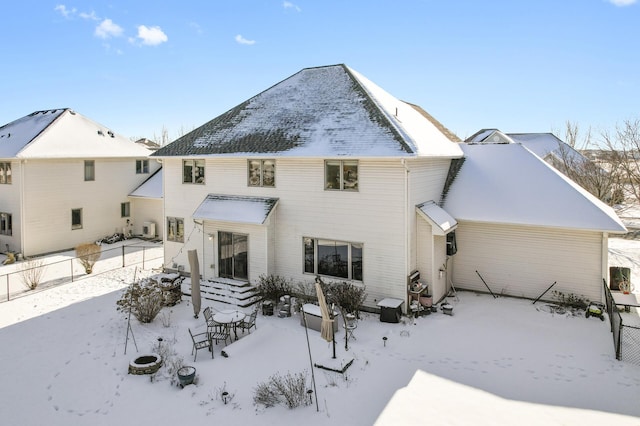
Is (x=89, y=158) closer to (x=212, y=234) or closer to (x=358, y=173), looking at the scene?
(x=212, y=234)

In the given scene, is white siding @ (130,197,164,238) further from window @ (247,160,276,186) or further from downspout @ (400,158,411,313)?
downspout @ (400,158,411,313)

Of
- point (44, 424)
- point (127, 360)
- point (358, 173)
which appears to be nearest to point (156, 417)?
point (44, 424)

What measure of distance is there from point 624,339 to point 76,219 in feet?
93.4

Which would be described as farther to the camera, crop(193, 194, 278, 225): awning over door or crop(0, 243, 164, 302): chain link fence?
crop(0, 243, 164, 302): chain link fence

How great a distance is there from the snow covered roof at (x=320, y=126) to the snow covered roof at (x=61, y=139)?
10002 mm

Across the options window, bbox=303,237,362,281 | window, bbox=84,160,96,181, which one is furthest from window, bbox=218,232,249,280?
window, bbox=84,160,96,181

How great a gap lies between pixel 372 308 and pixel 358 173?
4977 mm

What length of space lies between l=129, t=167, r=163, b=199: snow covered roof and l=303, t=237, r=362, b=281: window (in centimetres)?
1582

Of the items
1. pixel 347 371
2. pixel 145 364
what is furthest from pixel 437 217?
pixel 145 364

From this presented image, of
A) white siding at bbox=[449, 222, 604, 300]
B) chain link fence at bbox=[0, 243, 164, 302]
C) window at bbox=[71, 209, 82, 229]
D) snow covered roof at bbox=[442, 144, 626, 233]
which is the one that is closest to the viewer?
snow covered roof at bbox=[442, 144, 626, 233]

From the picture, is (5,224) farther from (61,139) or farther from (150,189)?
(150,189)

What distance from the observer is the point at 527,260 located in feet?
57.3

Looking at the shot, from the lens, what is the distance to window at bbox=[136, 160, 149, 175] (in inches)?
1254

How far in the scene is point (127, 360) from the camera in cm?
1247
